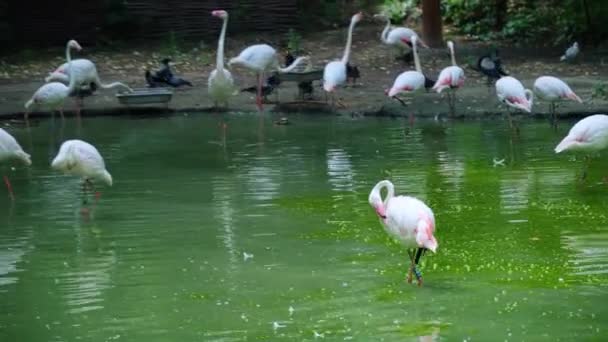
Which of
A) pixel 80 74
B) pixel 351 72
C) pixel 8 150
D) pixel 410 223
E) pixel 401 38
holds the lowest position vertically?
pixel 410 223

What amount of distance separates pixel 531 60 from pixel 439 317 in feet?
48.5

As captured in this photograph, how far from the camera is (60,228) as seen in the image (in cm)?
1023

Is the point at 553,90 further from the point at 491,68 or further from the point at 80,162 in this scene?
the point at 80,162

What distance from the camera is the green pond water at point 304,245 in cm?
722

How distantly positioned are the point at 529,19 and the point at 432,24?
2505mm

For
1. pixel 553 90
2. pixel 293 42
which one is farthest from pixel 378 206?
pixel 293 42

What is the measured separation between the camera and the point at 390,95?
54.9 ft

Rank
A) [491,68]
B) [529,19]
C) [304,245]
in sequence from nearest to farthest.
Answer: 1. [304,245]
2. [491,68]
3. [529,19]

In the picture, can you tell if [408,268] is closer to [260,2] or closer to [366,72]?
[366,72]

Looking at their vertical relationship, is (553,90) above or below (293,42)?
below

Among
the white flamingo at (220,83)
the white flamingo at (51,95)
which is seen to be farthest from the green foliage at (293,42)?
the white flamingo at (51,95)

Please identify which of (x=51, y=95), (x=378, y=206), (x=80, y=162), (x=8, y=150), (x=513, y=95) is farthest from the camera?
(x=51, y=95)

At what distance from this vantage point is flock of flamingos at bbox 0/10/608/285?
7.89 metres

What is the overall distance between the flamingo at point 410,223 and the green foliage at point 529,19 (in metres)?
15.2
